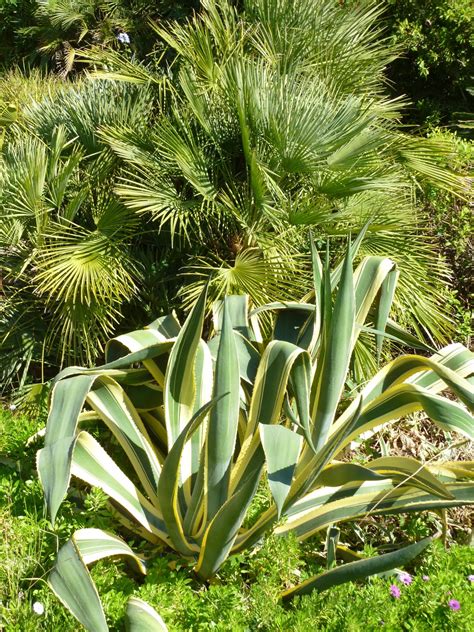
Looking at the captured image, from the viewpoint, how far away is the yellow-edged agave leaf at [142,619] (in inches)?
71.5

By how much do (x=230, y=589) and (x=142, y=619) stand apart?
1.04ft

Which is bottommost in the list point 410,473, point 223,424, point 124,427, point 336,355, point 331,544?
point 331,544

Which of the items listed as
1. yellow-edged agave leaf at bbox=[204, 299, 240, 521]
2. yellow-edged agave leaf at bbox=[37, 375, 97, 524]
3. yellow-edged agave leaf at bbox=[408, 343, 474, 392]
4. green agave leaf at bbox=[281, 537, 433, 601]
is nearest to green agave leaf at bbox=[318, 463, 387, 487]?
green agave leaf at bbox=[281, 537, 433, 601]

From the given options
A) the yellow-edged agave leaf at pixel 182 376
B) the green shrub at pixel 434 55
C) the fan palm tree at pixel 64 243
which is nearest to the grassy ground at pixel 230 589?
the yellow-edged agave leaf at pixel 182 376

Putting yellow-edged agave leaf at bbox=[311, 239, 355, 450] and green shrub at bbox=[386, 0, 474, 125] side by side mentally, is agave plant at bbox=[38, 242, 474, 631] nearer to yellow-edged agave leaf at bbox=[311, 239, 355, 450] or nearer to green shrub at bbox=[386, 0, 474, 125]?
yellow-edged agave leaf at bbox=[311, 239, 355, 450]

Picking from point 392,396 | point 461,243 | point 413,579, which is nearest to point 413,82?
point 461,243

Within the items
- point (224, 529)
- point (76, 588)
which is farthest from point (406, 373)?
point (76, 588)

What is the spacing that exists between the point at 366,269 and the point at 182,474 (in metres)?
1.00

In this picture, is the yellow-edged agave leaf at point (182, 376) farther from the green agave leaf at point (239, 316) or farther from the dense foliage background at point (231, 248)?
the green agave leaf at point (239, 316)

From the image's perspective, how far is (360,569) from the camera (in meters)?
2.02

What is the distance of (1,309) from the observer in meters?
3.55

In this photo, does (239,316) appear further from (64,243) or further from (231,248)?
(64,243)

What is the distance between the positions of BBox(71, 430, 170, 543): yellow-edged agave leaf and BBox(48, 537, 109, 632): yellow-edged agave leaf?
46cm

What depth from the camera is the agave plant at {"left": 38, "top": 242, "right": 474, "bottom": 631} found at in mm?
2057
